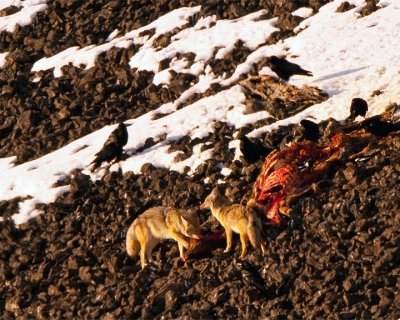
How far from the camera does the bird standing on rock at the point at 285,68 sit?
2445 cm

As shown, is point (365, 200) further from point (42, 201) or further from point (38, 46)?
point (38, 46)

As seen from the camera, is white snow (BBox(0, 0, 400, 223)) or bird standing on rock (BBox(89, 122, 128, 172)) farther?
bird standing on rock (BBox(89, 122, 128, 172))

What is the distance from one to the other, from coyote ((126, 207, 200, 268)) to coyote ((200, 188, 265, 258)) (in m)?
0.36

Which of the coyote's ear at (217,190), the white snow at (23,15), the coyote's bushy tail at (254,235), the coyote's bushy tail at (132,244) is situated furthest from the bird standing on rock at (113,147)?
the white snow at (23,15)

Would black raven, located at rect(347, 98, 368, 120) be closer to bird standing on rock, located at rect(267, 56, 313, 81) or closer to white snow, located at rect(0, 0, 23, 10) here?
bird standing on rock, located at rect(267, 56, 313, 81)

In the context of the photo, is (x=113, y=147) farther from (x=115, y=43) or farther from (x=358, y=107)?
(x=115, y=43)

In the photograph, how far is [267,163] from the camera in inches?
831

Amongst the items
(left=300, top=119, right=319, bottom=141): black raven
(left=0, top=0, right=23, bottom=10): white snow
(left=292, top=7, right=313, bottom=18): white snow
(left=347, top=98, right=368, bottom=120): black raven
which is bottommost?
(left=0, top=0, right=23, bottom=10): white snow

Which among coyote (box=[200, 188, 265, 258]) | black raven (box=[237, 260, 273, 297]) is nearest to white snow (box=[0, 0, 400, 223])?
coyote (box=[200, 188, 265, 258])

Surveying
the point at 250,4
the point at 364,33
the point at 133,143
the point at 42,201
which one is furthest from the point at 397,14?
the point at 42,201

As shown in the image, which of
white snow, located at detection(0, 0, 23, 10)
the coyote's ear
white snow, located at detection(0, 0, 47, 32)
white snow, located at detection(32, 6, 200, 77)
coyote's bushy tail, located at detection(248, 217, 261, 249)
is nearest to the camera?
coyote's bushy tail, located at detection(248, 217, 261, 249)

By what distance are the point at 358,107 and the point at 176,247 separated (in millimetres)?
3805

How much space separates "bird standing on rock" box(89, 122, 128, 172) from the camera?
935 inches

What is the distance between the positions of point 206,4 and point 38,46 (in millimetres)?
3832
